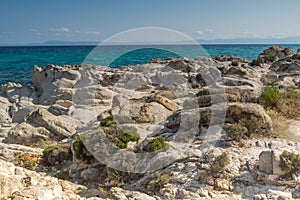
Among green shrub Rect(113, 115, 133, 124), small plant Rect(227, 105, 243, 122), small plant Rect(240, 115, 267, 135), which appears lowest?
green shrub Rect(113, 115, 133, 124)

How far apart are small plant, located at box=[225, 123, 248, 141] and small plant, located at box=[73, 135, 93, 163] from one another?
16.9 ft

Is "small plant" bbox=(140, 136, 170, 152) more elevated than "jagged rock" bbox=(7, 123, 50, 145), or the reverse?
"small plant" bbox=(140, 136, 170, 152)

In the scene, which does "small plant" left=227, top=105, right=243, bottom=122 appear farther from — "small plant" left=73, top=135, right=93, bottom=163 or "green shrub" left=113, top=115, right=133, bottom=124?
"small plant" left=73, top=135, right=93, bottom=163

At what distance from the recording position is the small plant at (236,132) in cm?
1012

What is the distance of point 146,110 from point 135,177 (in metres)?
5.74

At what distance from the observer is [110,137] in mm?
10797

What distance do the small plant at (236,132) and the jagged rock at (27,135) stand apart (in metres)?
8.72

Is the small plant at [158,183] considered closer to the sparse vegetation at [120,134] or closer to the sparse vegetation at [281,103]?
the sparse vegetation at [120,134]

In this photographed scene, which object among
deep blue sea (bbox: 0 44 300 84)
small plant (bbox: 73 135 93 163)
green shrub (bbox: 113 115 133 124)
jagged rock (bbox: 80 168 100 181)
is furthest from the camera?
deep blue sea (bbox: 0 44 300 84)

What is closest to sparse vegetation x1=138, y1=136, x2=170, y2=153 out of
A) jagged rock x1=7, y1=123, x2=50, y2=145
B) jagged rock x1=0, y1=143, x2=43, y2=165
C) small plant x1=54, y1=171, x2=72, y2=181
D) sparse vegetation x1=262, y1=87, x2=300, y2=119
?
small plant x1=54, y1=171, x2=72, y2=181

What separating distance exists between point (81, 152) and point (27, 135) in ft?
15.1

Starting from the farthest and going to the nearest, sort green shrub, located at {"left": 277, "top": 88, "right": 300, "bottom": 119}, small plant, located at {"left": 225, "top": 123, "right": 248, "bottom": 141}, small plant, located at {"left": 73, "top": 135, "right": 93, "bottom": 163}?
green shrub, located at {"left": 277, "top": 88, "right": 300, "bottom": 119} < small plant, located at {"left": 73, "top": 135, "right": 93, "bottom": 163} < small plant, located at {"left": 225, "top": 123, "right": 248, "bottom": 141}

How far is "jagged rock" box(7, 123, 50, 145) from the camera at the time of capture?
13.4 metres

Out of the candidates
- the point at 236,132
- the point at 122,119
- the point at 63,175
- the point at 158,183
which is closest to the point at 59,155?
the point at 63,175
